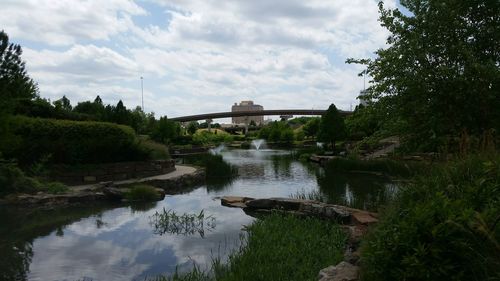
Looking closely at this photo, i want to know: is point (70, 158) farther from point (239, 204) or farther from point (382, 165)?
point (382, 165)

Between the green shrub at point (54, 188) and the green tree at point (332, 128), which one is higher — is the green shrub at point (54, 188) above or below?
below

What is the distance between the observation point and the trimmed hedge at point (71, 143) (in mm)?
14734

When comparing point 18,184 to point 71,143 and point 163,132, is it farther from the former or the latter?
point 163,132

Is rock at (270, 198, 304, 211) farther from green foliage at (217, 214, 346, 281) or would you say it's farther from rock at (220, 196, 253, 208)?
green foliage at (217, 214, 346, 281)

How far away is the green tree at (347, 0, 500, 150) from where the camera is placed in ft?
26.4

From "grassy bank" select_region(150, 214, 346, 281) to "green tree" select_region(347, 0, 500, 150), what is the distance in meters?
2.84

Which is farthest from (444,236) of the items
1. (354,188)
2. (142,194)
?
(354,188)

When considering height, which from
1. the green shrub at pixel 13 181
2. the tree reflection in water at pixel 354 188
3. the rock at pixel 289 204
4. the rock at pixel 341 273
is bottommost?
the tree reflection in water at pixel 354 188

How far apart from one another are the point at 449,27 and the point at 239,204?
7202mm

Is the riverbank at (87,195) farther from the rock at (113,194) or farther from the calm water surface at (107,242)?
the calm water surface at (107,242)

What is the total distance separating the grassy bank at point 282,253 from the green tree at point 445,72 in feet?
9.32

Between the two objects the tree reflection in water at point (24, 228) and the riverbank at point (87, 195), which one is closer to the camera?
the tree reflection in water at point (24, 228)

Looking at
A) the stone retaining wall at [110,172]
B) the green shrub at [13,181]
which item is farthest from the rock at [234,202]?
the green shrub at [13,181]

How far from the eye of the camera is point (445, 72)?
810cm
